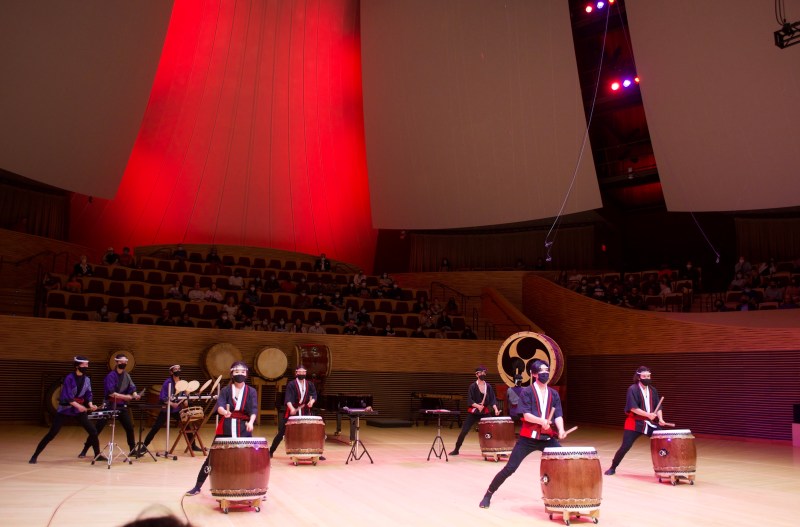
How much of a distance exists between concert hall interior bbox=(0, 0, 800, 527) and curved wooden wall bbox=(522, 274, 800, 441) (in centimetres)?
6

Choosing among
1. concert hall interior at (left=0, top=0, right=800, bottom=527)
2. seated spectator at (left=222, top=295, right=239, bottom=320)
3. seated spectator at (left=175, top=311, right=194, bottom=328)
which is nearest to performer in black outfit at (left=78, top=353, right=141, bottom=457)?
concert hall interior at (left=0, top=0, right=800, bottom=527)

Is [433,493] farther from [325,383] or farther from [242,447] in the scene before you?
[325,383]

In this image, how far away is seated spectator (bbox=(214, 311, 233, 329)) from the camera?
676 inches

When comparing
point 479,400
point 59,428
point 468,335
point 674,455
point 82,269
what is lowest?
point 674,455

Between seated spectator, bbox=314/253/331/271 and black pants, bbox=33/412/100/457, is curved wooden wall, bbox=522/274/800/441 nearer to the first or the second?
seated spectator, bbox=314/253/331/271

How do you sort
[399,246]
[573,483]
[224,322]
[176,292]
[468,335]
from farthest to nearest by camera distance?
1. [399,246]
2. [468,335]
3. [176,292]
4. [224,322]
5. [573,483]

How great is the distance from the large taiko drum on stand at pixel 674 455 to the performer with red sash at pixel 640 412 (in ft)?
1.14

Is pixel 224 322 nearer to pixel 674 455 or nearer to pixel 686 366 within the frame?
pixel 686 366

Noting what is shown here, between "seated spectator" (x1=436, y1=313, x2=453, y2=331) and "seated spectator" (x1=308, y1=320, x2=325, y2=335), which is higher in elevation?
"seated spectator" (x1=436, y1=313, x2=453, y2=331)

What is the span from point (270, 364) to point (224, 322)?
175 centimetres

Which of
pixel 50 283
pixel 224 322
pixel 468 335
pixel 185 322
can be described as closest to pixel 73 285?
pixel 50 283

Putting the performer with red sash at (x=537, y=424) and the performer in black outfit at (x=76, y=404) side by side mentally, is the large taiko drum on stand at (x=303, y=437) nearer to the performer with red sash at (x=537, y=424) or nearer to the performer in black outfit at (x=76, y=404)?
the performer in black outfit at (x=76, y=404)

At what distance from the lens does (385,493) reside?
8125 millimetres

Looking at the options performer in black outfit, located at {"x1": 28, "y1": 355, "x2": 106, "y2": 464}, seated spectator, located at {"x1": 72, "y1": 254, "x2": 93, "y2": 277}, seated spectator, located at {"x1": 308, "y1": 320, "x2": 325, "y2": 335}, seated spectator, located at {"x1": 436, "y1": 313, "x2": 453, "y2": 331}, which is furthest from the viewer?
seated spectator, located at {"x1": 436, "y1": 313, "x2": 453, "y2": 331}
